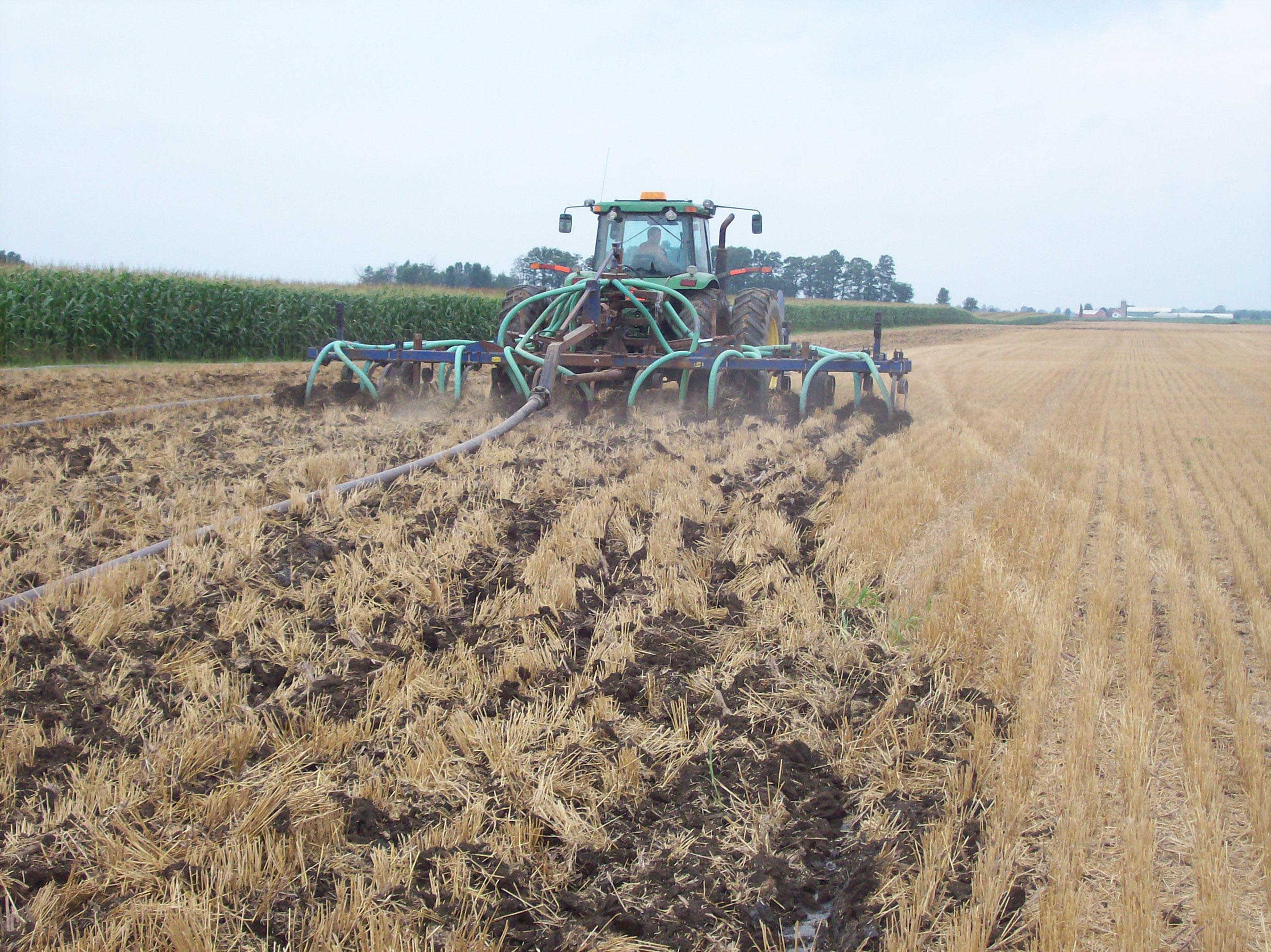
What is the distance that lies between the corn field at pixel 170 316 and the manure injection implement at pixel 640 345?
4236mm

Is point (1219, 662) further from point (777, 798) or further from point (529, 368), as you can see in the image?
point (529, 368)

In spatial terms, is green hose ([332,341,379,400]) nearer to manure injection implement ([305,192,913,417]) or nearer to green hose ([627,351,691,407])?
manure injection implement ([305,192,913,417])

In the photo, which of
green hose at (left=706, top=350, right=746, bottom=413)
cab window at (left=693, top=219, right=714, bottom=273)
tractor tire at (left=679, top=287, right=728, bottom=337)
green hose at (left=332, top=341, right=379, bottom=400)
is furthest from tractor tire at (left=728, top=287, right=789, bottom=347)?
green hose at (left=332, top=341, right=379, bottom=400)

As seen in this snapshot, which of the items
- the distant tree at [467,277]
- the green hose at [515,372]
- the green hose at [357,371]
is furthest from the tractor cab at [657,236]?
the distant tree at [467,277]

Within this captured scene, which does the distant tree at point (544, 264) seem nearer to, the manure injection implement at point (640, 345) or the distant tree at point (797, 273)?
the manure injection implement at point (640, 345)

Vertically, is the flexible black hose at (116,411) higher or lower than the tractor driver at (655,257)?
lower

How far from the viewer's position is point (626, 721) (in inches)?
94.6

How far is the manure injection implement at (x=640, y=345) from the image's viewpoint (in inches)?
312

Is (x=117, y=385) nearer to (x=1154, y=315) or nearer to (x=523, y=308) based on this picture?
(x=523, y=308)

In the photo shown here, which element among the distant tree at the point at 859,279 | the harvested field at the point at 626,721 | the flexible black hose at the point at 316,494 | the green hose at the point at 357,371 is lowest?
the harvested field at the point at 626,721

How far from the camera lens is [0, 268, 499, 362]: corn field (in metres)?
13.3

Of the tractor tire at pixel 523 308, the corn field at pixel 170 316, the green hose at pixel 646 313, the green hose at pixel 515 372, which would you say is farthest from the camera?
the corn field at pixel 170 316

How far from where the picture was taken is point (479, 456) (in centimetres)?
578

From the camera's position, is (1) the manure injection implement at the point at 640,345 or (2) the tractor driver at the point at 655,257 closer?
(1) the manure injection implement at the point at 640,345
